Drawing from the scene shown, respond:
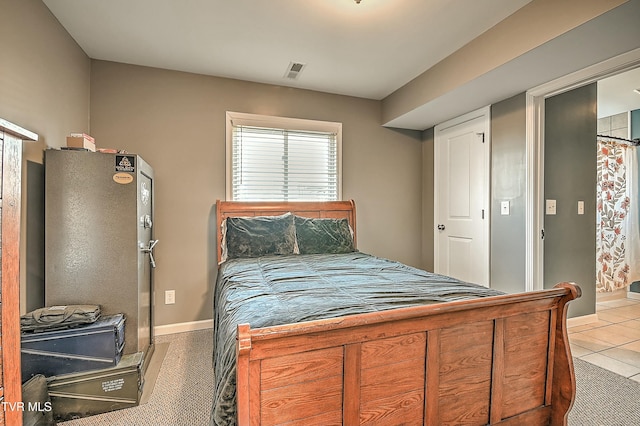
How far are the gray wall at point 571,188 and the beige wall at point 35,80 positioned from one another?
3.82 m

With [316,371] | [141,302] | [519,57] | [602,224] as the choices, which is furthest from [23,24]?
[602,224]

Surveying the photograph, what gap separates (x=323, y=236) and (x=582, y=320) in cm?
268

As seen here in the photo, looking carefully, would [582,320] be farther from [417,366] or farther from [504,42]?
[417,366]

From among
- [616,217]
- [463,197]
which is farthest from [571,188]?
[616,217]

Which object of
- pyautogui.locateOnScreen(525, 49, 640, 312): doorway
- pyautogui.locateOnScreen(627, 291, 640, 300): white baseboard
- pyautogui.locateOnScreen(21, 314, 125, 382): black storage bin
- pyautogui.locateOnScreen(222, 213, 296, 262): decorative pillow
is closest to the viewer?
pyautogui.locateOnScreen(21, 314, 125, 382): black storage bin

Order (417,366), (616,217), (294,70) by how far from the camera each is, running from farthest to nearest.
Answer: (616,217)
(294,70)
(417,366)

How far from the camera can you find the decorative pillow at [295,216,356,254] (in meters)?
2.90

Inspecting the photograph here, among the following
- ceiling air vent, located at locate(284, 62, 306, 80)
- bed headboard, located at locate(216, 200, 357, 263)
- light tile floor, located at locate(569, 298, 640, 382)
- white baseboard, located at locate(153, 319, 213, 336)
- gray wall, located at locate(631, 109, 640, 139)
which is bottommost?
light tile floor, located at locate(569, 298, 640, 382)

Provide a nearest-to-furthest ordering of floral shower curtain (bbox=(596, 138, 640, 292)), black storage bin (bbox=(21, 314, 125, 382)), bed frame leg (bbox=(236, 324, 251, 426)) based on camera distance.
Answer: bed frame leg (bbox=(236, 324, 251, 426)), black storage bin (bbox=(21, 314, 125, 382)), floral shower curtain (bbox=(596, 138, 640, 292))

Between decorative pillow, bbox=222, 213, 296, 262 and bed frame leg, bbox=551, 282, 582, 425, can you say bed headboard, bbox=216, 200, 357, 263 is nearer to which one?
decorative pillow, bbox=222, 213, 296, 262

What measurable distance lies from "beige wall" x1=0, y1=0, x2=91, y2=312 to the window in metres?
1.26

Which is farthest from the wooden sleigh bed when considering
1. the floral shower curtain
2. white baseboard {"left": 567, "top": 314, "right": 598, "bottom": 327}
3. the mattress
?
the floral shower curtain

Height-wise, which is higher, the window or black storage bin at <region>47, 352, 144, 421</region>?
the window

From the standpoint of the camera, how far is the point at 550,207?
2758 millimetres
